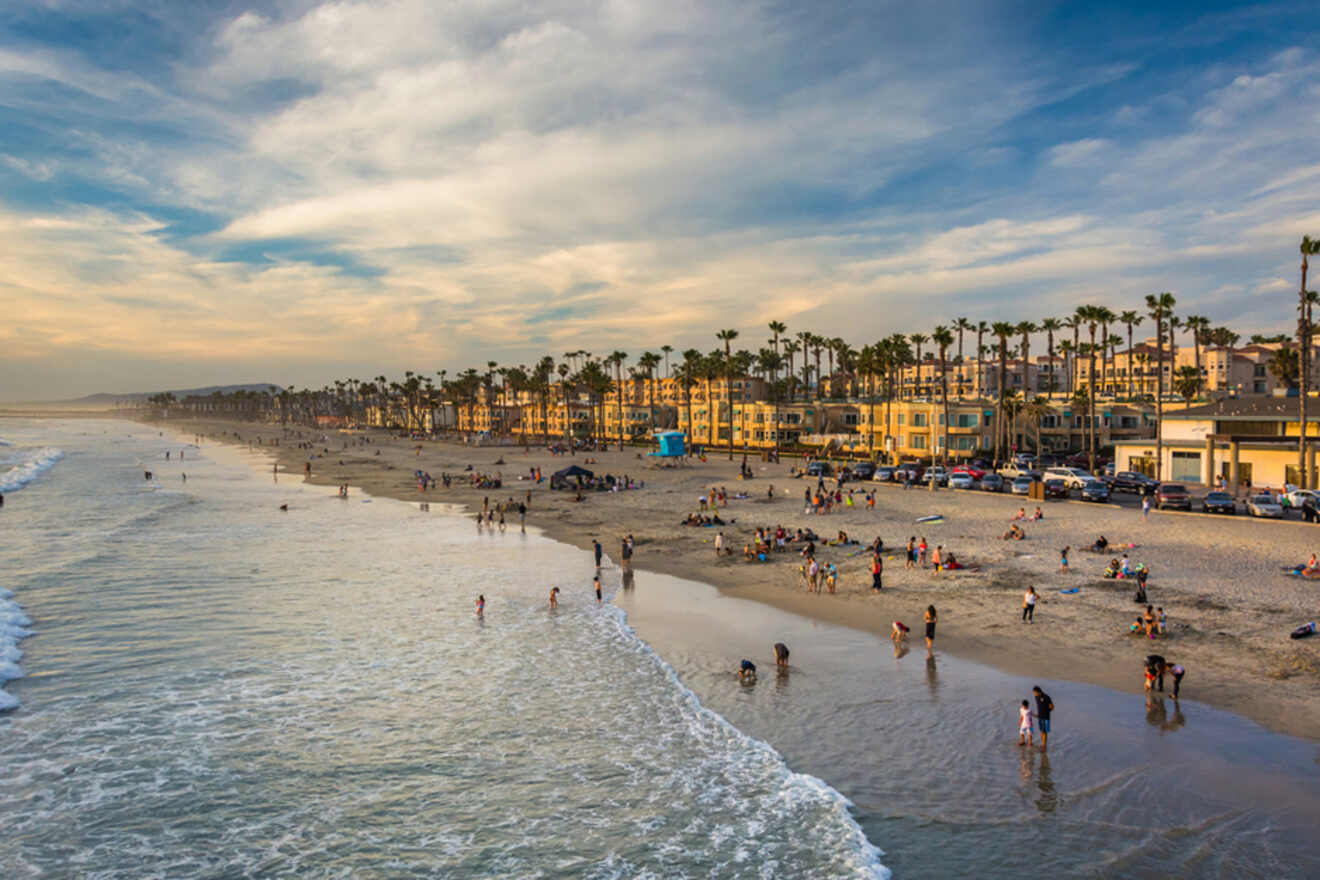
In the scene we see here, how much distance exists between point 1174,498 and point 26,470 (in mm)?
121041

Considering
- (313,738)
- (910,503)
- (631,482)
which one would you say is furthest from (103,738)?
(631,482)

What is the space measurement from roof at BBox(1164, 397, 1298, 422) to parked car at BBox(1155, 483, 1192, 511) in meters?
17.1

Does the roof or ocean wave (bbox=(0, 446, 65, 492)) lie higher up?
the roof

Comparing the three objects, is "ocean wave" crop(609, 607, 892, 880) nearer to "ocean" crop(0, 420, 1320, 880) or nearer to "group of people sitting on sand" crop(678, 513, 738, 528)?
"ocean" crop(0, 420, 1320, 880)

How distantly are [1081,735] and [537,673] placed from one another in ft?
44.6

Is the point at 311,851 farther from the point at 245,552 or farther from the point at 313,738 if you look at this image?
the point at 245,552

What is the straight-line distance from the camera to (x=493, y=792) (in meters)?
14.7

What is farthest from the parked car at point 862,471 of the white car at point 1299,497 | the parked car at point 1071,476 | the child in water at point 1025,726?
the child in water at point 1025,726

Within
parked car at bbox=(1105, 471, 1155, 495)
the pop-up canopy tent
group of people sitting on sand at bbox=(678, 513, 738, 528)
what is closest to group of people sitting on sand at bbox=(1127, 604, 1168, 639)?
group of people sitting on sand at bbox=(678, 513, 738, 528)

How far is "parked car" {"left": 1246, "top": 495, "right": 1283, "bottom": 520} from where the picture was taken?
39938 millimetres

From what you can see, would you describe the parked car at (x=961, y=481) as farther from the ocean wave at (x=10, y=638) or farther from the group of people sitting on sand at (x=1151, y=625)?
the ocean wave at (x=10, y=638)

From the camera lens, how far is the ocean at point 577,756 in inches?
495

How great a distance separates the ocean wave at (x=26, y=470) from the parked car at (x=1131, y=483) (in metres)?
97.3

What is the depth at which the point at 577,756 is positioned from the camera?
53.1ft
